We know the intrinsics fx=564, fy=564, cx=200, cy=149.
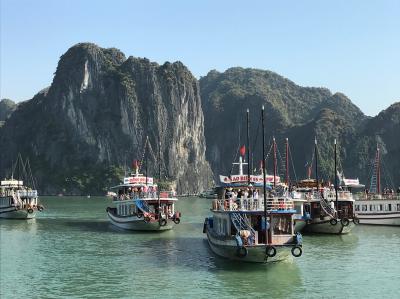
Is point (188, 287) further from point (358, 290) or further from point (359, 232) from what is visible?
point (359, 232)

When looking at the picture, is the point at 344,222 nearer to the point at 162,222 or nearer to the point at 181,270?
the point at 162,222

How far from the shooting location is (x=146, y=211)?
5409 cm

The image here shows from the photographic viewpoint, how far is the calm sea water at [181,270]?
27.6 metres

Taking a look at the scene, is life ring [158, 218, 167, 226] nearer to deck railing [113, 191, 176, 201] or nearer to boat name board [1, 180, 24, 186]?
deck railing [113, 191, 176, 201]

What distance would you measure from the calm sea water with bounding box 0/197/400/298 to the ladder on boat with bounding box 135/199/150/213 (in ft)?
16.1

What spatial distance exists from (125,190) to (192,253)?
890 inches

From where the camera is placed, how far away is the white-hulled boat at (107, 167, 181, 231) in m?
53.0

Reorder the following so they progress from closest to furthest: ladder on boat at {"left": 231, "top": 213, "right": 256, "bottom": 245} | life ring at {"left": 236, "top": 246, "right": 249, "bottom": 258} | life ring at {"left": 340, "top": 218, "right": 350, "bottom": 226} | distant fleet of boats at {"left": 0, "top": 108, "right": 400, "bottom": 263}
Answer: life ring at {"left": 236, "top": 246, "right": 249, "bottom": 258}
distant fleet of boats at {"left": 0, "top": 108, "right": 400, "bottom": 263}
ladder on boat at {"left": 231, "top": 213, "right": 256, "bottom": 245}
life ring at {"left": 340, "top": 218, "right": 350, "bottom": 226}

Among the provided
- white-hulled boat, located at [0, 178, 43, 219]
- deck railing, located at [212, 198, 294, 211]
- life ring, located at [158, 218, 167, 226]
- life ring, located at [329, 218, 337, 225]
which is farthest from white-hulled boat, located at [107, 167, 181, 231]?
deck railing, located at [212, 198, 294, 211]

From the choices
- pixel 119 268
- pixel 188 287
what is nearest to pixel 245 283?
pixel 188 287

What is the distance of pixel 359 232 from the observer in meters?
53.1

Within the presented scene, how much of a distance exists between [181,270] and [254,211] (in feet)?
18.1

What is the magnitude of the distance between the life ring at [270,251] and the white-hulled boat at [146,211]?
22.3 m

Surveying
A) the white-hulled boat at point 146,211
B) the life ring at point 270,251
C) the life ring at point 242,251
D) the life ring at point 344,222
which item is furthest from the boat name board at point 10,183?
the life ring at point 270,251
